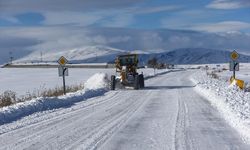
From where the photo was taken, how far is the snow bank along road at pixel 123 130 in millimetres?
10703

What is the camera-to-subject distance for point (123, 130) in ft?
42.5

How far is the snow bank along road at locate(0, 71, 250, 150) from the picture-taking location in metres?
10.7

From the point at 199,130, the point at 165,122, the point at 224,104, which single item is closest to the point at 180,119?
the point at 165,122

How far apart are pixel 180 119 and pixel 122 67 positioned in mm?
19269

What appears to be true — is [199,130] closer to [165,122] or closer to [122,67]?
[165,122]

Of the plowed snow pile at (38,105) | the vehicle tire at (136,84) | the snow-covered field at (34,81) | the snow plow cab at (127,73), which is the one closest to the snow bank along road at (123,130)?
the plowed snow pile at (38,105)

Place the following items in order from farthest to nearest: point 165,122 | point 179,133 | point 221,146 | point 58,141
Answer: point 165,122 < point 179,133 < point 58,141 < point 221,146

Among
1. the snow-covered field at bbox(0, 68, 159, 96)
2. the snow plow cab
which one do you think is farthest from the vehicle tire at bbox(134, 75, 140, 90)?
the snow-covered field at bbox(0, 68, 159, 96)

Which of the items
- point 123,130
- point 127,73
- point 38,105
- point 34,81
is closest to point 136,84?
point 127,73

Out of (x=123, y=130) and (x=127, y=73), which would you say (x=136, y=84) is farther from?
(x=123, y=130)

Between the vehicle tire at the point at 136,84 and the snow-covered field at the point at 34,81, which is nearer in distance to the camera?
the vehicle tire at the point at 136,84

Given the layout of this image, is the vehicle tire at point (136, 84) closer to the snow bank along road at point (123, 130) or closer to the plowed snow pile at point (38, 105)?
the plowed snow pile at point (38, 105)

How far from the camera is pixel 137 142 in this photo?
1105cm

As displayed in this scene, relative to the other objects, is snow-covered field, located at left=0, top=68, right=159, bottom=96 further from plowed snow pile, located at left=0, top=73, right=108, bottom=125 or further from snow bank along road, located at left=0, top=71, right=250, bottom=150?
snow bank along road, located at left=0, top=71, right=250, bottom=150
